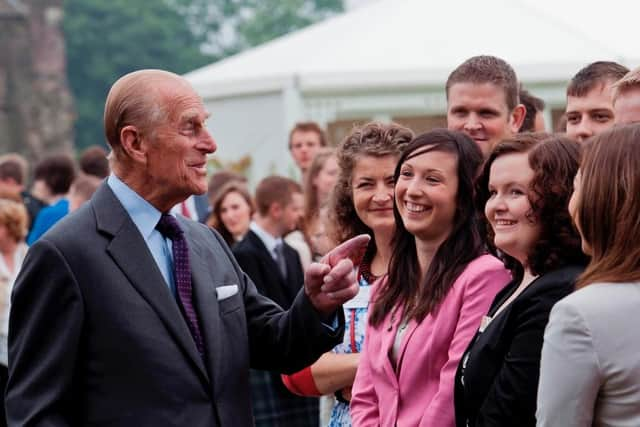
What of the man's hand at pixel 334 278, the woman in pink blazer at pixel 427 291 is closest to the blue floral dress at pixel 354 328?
the woman in pink blazer at pixel 427 291

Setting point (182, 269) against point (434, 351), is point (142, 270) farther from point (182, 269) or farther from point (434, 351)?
point (434, 351)

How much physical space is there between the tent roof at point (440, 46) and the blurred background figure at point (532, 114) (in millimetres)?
4261

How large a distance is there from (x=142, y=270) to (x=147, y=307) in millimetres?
119

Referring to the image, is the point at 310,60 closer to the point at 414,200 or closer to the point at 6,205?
the point at 6,205

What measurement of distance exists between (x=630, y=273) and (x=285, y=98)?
8.67 m

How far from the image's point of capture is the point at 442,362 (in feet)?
16.0

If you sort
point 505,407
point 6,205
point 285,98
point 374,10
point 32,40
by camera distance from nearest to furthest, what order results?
1. point 505,407
2. point 6,205
3. point 285,98
4. point 374,10
5. point 32,40

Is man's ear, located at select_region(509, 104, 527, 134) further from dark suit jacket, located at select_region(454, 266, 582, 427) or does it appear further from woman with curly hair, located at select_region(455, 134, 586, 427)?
dark suit jacket, located at select_region(454, 266, 582, 427)

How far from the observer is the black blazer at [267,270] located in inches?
331

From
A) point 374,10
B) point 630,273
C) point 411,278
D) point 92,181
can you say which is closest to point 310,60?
point 374,10

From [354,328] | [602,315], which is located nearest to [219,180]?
[354,328]

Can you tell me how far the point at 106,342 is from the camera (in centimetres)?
420

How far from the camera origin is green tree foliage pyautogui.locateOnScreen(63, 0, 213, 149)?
2948 inches

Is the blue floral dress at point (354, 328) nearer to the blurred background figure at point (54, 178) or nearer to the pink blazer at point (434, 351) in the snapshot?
the pink blazer at point (434, 351)
